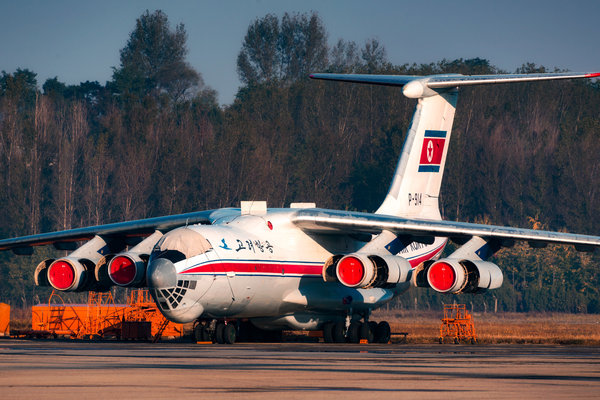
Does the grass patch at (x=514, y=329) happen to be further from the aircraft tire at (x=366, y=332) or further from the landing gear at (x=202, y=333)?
the landing gear at (x=202, y=333)

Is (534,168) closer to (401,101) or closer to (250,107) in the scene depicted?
(401,101)

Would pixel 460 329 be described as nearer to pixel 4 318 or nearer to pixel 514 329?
pixel 514 329

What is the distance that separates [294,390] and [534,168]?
50.6 meters

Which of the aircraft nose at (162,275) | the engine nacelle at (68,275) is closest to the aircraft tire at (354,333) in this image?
the aircraft nose at (162,275)

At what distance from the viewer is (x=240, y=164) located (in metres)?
56.4

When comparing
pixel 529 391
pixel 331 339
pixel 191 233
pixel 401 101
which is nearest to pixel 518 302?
pixel 401 101

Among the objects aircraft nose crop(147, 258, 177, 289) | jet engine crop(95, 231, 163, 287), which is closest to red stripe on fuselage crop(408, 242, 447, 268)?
jet engine crop(95, 231, 163, 287)

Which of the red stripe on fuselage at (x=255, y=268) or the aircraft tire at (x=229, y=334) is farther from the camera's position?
the aircraft tire at (x=229, y=334)

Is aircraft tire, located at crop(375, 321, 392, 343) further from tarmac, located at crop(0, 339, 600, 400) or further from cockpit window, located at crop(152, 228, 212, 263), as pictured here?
tarmac, located at crop(0, 339, 600, 400)

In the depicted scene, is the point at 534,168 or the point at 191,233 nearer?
the point at 191,233

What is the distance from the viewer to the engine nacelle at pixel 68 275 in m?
22.6

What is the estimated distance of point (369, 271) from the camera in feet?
68.1

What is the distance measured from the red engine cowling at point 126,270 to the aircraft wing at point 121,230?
2.09 meters

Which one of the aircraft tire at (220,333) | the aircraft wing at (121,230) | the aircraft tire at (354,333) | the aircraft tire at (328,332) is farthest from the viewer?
the aircraft wing at (121,230)
